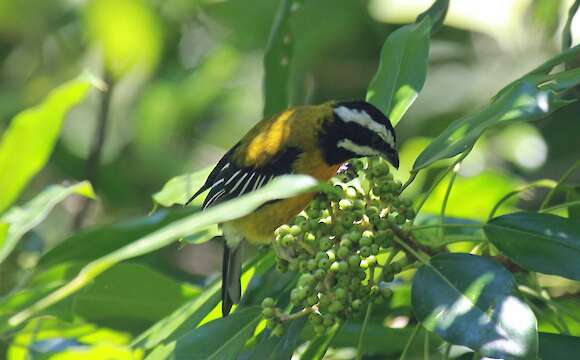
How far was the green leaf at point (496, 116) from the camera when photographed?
217 centimetres

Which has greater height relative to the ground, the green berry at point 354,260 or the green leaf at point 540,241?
the green berry at point 354,260

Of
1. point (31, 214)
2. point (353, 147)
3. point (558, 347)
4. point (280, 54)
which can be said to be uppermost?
point (280, 54)

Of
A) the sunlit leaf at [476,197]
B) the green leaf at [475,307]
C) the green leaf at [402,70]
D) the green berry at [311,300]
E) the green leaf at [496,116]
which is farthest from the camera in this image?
the sunlit leaf at [476,197]

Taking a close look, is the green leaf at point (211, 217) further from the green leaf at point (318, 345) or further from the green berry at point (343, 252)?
the green leaf at point (318, 345)

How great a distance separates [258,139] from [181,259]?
2.31 metres

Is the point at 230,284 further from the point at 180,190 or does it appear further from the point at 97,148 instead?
the point at 97,148

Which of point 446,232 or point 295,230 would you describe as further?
point 446,232

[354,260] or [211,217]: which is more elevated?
[211,217]

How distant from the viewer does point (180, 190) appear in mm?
2953

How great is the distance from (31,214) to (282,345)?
645mm

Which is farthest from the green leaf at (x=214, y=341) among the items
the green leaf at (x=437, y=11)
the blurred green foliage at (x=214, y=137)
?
the green leaf at (x=437, y=11)

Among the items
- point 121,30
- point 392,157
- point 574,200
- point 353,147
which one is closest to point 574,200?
point 574,200

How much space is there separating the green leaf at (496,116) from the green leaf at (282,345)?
0.44 m

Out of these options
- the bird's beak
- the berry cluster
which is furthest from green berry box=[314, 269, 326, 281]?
the bird's beak
